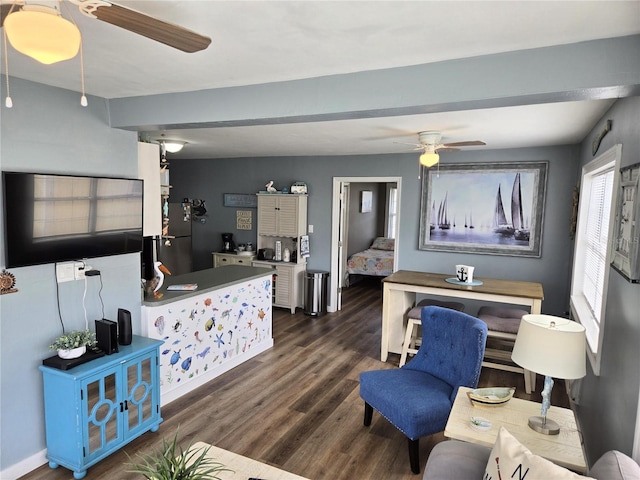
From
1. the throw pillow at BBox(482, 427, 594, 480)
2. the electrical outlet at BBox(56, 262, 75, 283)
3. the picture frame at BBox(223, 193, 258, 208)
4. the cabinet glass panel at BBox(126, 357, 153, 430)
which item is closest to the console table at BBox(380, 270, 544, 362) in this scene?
the cabinet glass panel at BBox(126, 357, 153, 430)

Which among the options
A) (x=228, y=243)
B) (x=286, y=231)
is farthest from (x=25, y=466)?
(x=228, y=243)

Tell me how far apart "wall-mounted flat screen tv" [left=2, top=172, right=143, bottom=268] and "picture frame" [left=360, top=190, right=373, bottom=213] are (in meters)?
5.83

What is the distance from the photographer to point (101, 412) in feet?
8.25

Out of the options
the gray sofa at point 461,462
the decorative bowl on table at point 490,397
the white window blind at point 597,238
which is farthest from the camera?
the white window blind at point 597,238

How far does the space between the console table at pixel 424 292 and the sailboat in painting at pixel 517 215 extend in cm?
88

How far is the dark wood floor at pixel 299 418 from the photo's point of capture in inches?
104

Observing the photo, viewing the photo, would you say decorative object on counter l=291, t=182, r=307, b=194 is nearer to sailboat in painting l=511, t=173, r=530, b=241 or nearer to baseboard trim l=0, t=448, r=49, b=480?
sailboat in painting l=511, t=173, r=530, b=241

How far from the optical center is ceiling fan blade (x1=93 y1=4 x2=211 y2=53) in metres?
1.11

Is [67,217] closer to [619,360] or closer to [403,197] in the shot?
[619,360]

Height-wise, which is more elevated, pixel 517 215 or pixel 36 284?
pixel 517 215

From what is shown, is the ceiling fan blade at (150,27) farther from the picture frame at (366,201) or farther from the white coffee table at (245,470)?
the picture frame at (366,201)

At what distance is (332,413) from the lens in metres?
3.29

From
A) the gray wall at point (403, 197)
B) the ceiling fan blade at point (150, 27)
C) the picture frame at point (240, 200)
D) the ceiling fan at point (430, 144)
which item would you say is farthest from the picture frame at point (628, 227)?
the picture frame at point (240, 200)

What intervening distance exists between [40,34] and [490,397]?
2441 millimetres
